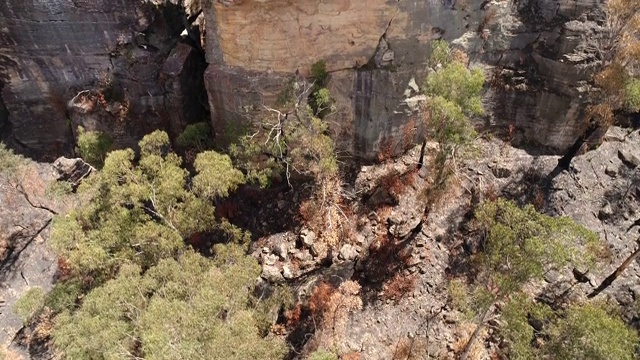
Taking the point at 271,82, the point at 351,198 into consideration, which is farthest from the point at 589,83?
the point at 271,82

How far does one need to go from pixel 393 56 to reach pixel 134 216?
11.0 m

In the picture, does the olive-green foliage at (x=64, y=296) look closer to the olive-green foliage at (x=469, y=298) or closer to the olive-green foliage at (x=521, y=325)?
the olive-green foliage at (x=469, y=298)

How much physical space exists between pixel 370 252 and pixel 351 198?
2492 mm

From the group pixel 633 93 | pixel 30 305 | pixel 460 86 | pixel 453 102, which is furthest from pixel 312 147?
pixel 30 305

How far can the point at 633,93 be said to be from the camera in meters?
15.6

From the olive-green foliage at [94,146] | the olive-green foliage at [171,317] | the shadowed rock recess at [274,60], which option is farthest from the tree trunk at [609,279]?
the olive-green foliage at [94,146]

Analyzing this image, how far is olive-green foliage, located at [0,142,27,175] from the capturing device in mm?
20312

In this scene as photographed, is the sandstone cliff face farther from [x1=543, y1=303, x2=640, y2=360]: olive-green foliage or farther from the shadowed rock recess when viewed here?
[x1=543, y1=303, x2=640, y2=360]: olive-green foliage

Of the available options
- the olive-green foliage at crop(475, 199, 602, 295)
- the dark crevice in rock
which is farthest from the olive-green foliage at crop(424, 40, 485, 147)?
the dark crevice in rock

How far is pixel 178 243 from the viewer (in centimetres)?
1448

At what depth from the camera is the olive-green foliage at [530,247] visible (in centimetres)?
1146

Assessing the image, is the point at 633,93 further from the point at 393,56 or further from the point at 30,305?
the point at 30,305

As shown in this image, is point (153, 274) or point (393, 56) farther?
point (393, 56)

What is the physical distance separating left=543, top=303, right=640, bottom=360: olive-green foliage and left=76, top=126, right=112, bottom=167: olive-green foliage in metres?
18.3
